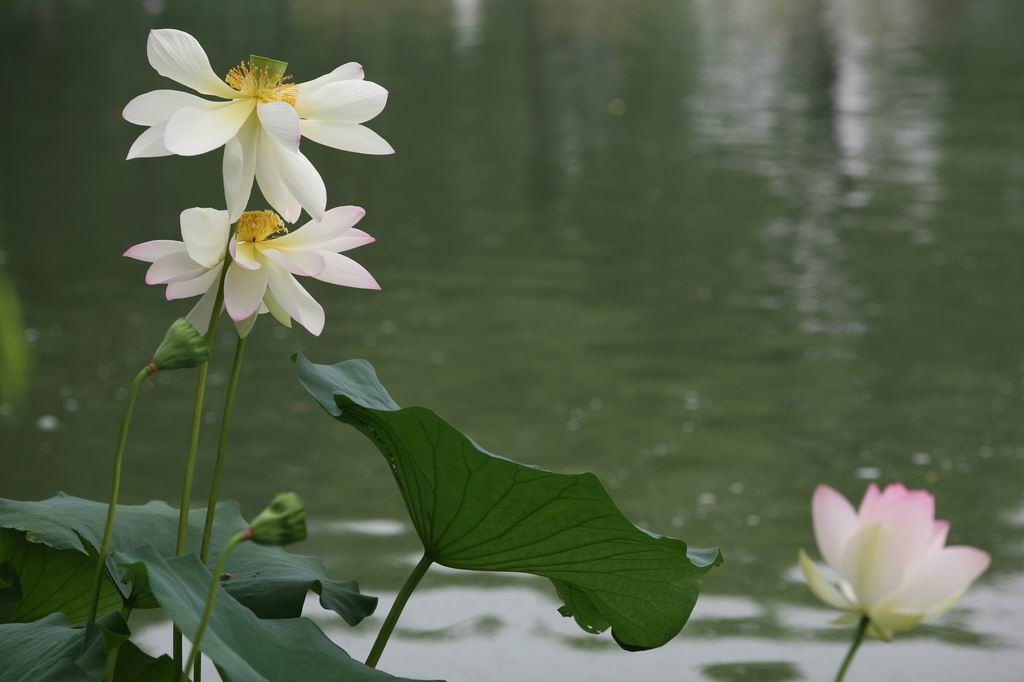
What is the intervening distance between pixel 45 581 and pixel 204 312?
1.18ft

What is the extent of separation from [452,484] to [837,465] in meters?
2.55

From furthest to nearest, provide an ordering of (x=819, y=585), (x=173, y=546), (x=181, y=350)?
1. (x=173, y=546)
2. (x=181, y=350)
3. (x=819, y=585)

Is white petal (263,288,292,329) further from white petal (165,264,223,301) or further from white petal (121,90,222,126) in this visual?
white petal (121,90,222,126)

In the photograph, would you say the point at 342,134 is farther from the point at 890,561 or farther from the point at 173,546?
the point at 890,561

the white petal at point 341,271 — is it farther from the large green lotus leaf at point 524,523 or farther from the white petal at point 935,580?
the white petal at point 935,580

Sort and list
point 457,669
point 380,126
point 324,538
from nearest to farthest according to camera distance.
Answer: point 457,669
point 324,538
point 380,126

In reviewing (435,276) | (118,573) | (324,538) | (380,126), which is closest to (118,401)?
(324,538)

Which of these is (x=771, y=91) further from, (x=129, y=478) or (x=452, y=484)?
(x=452, y=484)

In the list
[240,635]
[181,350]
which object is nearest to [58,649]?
[240,635]

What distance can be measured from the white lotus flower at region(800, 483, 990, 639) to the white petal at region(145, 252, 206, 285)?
0.54 meters

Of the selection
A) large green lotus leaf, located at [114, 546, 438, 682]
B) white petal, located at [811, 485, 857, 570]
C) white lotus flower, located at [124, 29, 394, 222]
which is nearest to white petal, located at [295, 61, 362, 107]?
white lotus flower, located at [124, 29, 394, 222]

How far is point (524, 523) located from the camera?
119 cm

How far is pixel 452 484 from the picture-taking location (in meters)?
1.18

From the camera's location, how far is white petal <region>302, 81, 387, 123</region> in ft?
3.61
